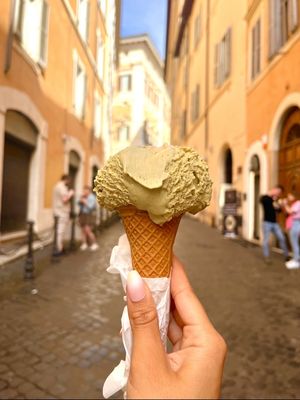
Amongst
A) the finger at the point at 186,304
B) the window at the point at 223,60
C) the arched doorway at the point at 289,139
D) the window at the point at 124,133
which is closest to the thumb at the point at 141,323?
the finger at the point at 186,304

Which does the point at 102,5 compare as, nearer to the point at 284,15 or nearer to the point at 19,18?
the point at 19,18

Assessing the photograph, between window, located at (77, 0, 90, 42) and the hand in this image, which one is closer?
the hand

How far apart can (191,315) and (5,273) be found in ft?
1.66

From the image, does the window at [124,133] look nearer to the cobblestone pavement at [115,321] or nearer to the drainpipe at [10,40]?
the drainpipe at [10,40]

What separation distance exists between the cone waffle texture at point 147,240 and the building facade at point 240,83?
449mm

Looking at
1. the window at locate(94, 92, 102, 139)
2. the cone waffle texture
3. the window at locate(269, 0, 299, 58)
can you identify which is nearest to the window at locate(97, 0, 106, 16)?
the window at locate(94, 92, 102, 139)

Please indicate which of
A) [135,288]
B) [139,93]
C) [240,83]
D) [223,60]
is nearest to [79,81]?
[139,93]

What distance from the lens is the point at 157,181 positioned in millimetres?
643

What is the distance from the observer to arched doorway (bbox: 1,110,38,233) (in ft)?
4.14

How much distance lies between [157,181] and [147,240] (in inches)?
6.5

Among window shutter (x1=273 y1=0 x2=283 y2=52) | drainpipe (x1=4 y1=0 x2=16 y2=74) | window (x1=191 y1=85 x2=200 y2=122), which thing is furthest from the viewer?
window (x1=191 y1=85 x2=200 y2=122)

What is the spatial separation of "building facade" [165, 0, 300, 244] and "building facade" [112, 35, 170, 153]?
10cm

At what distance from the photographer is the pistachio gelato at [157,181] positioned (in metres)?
0.65

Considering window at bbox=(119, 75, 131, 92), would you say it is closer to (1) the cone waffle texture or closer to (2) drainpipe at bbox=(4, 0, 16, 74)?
(2) drainpipe at bbox=(4, 0, 16, 74)
